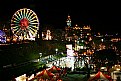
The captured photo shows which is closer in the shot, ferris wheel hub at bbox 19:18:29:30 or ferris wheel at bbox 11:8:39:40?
ferris wheel at bbox 11:8:39:40

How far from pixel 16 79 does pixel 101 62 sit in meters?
22.6

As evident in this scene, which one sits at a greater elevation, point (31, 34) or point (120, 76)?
point (31, 34)

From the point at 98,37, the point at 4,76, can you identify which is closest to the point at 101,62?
the point at 4,76

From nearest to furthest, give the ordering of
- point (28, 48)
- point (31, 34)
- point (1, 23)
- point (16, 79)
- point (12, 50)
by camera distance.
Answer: point (16, 79), point (12, 50), point (28, 48), point (31, 34), point (1, 23)

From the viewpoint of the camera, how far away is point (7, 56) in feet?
80.0

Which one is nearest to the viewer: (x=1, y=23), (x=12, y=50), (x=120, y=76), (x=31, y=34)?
(x=120, y=76)

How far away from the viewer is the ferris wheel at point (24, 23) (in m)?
36.8

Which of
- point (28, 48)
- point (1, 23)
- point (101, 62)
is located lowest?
point (101, 62)

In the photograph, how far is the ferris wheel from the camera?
3675 centimetres

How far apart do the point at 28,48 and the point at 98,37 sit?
336ft

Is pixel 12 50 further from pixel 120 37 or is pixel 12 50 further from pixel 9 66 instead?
pixel 120 37

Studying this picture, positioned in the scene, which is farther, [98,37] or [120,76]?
[98,37]

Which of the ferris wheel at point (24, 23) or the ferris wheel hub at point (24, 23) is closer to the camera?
the ferris wheel at point (24, 23)

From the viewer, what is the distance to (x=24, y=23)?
37.8 meters
